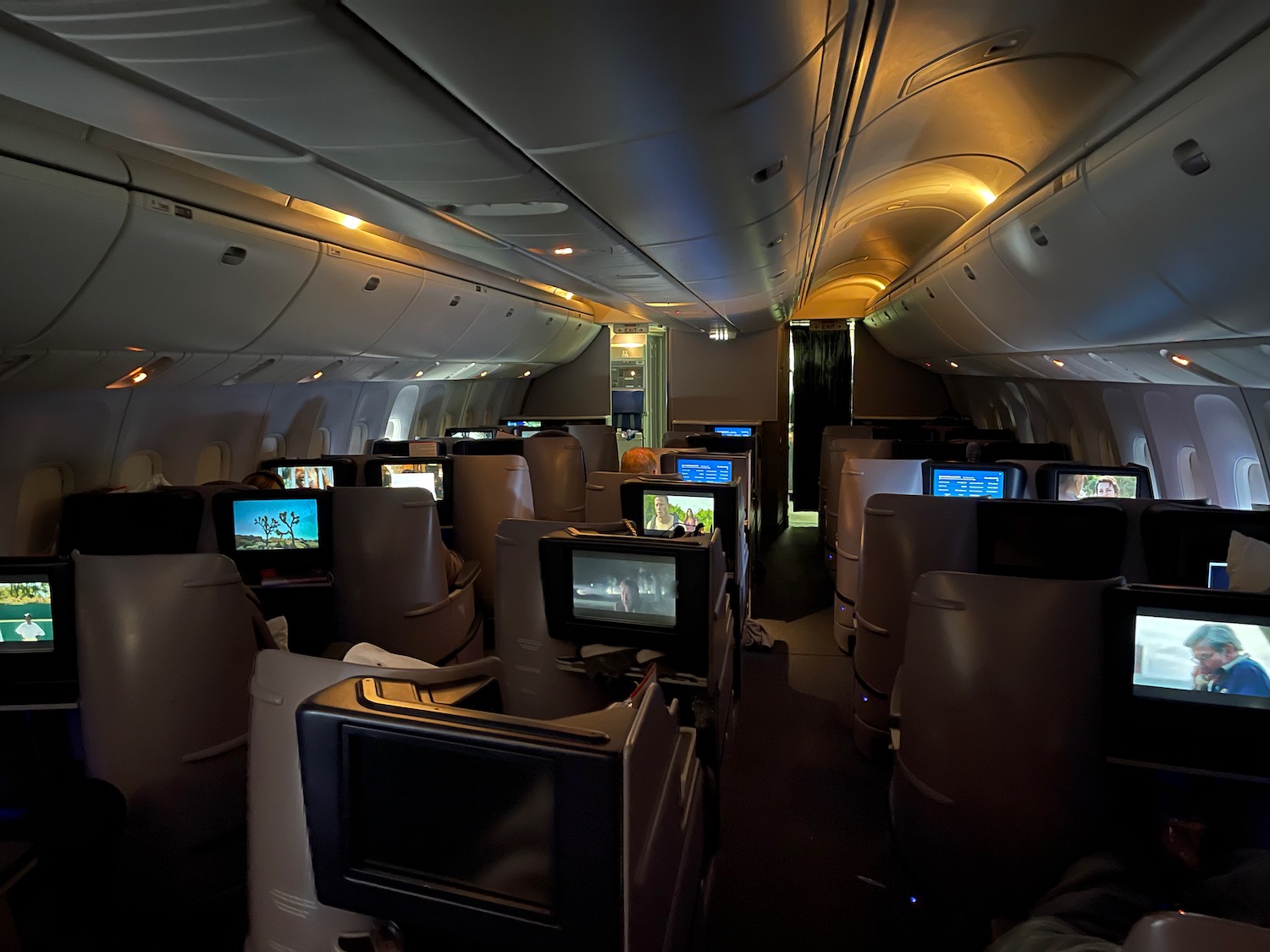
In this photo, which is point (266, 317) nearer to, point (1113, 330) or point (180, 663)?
point (180, 663)

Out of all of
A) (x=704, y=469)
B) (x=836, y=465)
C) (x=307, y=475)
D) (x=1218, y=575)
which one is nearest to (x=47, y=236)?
(x=307, y=475)

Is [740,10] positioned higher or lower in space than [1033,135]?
lower

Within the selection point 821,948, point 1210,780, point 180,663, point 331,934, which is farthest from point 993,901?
point 180,663

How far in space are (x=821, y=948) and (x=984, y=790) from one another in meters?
0.95

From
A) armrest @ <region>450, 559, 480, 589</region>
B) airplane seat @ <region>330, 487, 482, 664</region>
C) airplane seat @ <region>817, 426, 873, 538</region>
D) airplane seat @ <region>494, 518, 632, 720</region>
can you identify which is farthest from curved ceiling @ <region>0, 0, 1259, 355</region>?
airplane seat @ <region>817, 426, 873, 538</region>

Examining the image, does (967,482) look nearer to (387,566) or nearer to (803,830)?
(803,830)

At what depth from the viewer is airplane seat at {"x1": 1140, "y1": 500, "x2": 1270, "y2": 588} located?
3.35 metres

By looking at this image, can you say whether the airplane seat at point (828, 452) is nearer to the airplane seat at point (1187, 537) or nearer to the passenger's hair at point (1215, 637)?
the airplane seat at point (1187, 537)

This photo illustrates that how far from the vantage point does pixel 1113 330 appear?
459cm

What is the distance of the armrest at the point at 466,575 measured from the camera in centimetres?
548

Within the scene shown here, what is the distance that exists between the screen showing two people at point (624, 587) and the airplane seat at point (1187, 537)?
2.37m

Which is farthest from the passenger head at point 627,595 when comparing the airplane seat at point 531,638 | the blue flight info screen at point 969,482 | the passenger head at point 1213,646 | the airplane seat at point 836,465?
the airplane seat at point 836,465

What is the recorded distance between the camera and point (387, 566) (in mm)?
→ 4723

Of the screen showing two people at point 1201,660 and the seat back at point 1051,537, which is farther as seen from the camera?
the seat back at point 1051,537
